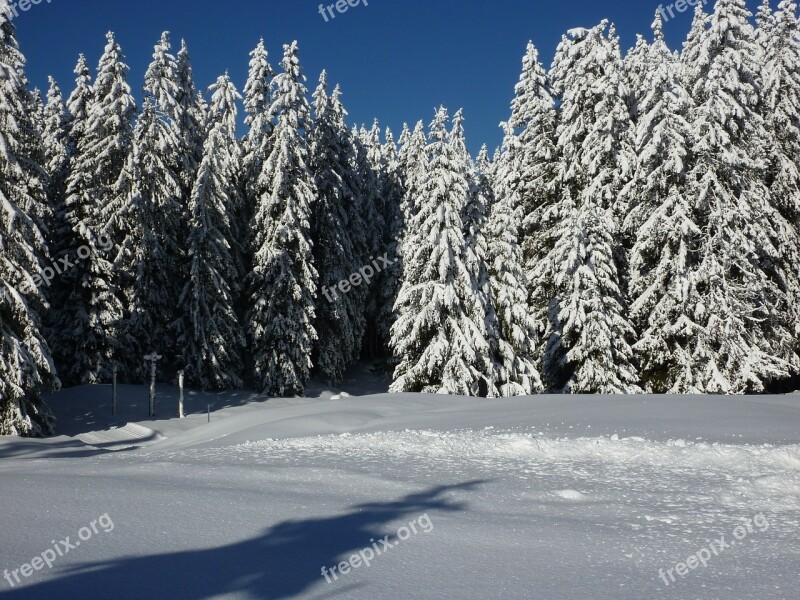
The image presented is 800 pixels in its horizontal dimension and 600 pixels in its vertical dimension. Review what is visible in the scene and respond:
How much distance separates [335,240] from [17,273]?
18138 millimetres

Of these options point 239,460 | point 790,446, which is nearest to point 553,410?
point 790,446

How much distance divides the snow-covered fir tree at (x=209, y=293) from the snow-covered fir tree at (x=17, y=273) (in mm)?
11199

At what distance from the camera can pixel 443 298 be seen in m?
21.7

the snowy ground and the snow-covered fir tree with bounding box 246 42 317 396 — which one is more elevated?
the snow-covered fir tree with bounding box 246 42 317 396

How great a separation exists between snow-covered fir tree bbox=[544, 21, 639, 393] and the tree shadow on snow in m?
18.2

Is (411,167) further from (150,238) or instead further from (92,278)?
(92,278)

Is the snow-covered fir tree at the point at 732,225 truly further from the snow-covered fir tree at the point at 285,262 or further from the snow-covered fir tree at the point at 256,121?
A: the snow-covered fir tree at the point at 256,121

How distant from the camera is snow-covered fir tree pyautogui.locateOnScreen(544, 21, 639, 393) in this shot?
21.7 m

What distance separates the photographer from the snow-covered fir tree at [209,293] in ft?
94.0

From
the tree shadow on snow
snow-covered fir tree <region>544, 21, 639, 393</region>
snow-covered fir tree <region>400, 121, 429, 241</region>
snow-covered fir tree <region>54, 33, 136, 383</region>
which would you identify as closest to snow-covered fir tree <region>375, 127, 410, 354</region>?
snow-covered fir tree <region>400, 121, 429, 241</region>

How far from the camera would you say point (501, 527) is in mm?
4984

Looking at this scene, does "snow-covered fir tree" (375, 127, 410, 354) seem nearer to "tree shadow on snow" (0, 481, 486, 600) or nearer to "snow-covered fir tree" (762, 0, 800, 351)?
"snow-covered fir tree" (762, 0, 800, 351)

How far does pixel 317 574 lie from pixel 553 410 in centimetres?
884

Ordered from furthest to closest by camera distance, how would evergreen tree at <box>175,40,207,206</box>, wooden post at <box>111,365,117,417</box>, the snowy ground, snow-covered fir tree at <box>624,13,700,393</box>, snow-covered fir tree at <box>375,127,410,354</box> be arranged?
snow-covered fir tree at <box>375,127,410,354</box>
evergreen tree at <box>175,40,207,206</box>
wooden post at <box>111,365,117,417</box>
snow-covered fir tree at <box>624,13,700,393</box>
the snowy ground
